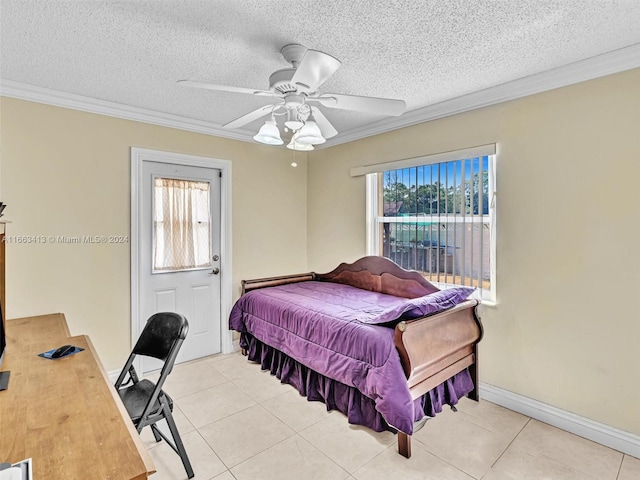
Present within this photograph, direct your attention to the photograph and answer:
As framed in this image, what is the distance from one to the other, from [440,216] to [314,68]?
2045 mm

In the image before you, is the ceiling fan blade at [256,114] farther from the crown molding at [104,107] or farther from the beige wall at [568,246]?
the beige wall at [568,246]

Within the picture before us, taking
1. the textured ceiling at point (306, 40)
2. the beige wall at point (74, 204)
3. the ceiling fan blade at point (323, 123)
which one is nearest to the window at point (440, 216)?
the textured ceiling at point (306, 40)

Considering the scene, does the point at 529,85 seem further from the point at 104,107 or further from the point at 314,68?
the point at 104,107

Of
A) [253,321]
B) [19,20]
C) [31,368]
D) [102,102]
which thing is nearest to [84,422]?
[31,368]

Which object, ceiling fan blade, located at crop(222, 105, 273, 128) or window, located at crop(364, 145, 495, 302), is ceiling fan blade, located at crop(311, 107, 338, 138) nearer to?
ceiling fan blade, located at crop(222, 105, 273, 128)

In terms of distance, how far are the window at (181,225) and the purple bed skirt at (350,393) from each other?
1.30m

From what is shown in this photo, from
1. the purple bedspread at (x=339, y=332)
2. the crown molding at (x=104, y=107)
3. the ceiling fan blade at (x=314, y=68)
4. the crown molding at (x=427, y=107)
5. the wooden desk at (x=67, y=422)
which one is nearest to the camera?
the wooden desk at (x=67, y=422)

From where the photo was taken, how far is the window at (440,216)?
110 inches

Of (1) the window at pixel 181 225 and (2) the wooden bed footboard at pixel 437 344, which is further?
(1) the window at pixel 181 225

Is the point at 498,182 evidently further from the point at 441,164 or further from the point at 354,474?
the point at 354,474

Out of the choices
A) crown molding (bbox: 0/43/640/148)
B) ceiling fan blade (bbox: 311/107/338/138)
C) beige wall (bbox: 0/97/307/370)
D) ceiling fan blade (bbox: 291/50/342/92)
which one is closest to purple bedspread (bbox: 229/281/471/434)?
beige wall (bbox: 0/97/307/370)

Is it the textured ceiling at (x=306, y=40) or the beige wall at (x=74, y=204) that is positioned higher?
the textured ceiling at (x=306, y=40)

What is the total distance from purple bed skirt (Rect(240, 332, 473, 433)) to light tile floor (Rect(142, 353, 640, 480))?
74 millimetres

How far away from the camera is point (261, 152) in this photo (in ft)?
13.0
